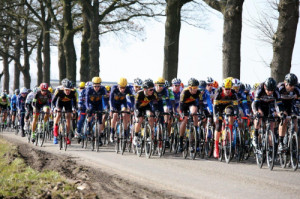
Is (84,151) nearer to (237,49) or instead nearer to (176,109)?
(176,109)

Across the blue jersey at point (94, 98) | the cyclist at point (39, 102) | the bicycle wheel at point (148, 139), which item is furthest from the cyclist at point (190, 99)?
the cyclist at point (39, 102)

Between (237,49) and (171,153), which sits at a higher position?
(237,49)

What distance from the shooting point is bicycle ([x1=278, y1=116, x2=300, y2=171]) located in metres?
11.2

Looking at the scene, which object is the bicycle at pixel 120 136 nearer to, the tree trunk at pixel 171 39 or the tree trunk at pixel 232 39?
the tree trunk at pixel 232 39

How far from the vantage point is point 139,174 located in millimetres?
10508

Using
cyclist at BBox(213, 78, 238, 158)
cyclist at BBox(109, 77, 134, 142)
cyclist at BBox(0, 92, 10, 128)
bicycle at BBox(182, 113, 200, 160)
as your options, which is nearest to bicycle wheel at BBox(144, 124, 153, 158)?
bicycle at BBox(182, 113, 200, 160)

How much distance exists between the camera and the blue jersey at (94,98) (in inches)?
672

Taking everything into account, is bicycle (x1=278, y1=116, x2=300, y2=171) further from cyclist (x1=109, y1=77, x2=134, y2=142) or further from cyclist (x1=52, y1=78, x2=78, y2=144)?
cyclist (x1=52, y1=78, x2=78, y2=144)

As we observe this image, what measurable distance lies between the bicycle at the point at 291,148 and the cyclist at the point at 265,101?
1.13ft

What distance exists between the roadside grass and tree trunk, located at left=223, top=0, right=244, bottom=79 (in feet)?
25.1

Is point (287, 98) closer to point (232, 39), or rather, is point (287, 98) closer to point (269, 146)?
point (269, 146)

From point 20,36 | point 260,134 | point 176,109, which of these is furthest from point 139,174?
point 20,36

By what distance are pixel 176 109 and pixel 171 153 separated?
5.79 ft

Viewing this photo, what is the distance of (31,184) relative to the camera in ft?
28.9
